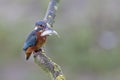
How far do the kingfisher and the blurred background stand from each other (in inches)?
137

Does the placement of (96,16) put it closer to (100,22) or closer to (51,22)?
(100,22)

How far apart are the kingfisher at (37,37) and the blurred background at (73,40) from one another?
348 cm

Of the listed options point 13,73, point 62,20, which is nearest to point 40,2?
point 62,20

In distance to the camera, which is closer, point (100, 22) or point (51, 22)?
point (51, 22)

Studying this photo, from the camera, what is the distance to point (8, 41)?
5934 mm

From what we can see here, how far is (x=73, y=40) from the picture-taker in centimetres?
562

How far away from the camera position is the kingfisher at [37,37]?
4.25 ft

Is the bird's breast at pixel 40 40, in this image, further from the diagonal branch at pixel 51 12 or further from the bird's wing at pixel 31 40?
the diagonal branch at pixel 51 12

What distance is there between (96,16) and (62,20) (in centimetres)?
60

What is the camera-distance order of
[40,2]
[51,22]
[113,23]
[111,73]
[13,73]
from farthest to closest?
[40,2] < [113,23] < [13,73] < [111,73] < [51,22]

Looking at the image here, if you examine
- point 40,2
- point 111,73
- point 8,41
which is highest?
point 40,2

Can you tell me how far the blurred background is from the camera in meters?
5.34

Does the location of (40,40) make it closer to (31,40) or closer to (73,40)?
(31,40)

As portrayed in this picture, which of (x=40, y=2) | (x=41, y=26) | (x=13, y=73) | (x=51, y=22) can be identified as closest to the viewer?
(x=41, y=26)
